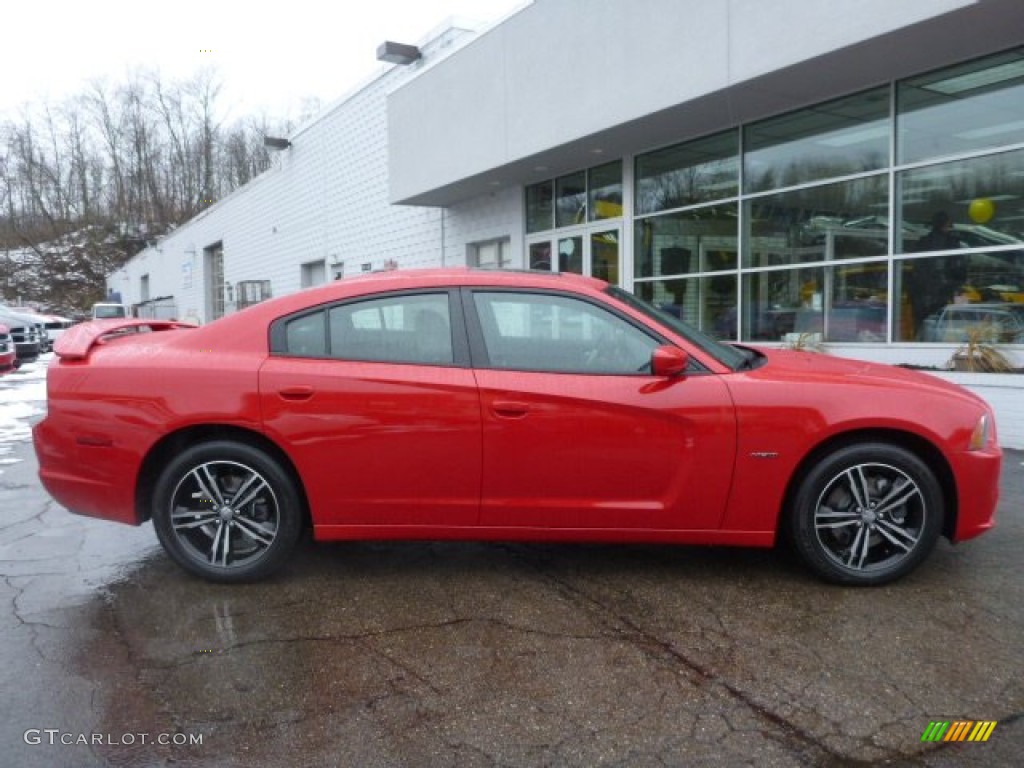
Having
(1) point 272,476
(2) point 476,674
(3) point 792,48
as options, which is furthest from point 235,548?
(3) point 792,48

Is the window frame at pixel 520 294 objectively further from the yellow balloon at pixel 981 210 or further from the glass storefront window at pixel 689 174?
the glass storefront window at pixel 689 174

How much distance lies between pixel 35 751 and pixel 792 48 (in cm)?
785

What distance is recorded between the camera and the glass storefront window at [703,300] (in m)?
10.1

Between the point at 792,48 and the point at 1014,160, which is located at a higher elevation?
the point at 792,48

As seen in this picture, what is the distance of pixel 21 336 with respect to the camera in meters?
18.5

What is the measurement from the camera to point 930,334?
26.5ft

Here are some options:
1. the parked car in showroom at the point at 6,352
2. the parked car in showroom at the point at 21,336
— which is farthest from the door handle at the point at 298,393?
the parked car in showroom at the point at 21,336

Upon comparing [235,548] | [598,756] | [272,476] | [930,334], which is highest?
[930,334]

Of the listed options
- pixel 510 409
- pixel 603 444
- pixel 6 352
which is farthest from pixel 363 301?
pixel 6 352

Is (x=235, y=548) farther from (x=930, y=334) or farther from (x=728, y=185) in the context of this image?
(x=728, y=185)

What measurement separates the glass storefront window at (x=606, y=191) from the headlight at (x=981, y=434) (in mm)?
8192

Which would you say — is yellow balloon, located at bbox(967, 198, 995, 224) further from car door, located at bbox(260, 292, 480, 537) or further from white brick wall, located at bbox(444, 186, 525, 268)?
white brick wall, located at bbox(444, 186, 525, 268)

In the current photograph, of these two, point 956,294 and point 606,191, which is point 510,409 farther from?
point 606,191

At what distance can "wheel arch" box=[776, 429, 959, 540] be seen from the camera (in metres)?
3.74
